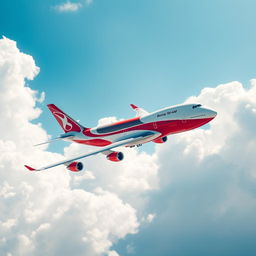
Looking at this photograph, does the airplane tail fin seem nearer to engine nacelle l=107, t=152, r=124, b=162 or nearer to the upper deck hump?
the upper deck hump

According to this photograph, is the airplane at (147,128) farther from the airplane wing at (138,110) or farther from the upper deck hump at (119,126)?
the airplane wing at (138,110)

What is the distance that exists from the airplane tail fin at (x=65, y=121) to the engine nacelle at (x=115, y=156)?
19.8m

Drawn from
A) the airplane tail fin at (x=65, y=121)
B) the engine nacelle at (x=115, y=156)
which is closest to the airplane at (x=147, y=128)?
the engine nacelle at (x=115, y=156)

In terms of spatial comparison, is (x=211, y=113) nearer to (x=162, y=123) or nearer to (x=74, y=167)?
(x=162, y=123)

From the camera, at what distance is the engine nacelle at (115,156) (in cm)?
6122

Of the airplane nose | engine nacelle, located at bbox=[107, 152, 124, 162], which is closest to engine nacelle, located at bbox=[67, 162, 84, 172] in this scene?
engine nacelle, located at bbox=[107, 152, 124, 162]

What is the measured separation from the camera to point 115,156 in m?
61.2

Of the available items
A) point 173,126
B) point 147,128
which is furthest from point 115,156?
point 173,126

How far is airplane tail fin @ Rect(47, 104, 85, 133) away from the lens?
80.1 metres

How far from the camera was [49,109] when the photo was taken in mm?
83438

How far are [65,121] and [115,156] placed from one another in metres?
25.7

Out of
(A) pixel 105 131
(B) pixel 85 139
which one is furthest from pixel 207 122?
(B) pixel 85 139

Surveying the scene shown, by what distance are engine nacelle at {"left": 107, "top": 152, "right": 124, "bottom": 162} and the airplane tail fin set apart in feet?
65.0

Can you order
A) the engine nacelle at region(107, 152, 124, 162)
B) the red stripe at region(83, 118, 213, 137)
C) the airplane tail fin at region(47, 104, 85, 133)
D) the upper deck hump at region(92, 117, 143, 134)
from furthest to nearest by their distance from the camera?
the airplane tail fin at region(47, 104, 85, 133), the upper deck hump at region(92, 117, 143, 134), the engine nacelle at region(107, 152, 124, 162), the red stripe at region(83, 118, 213, 137)
